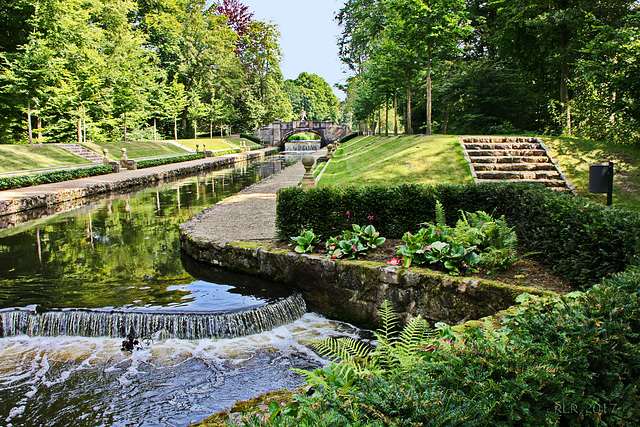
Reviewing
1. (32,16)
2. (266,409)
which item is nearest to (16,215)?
(266,409)

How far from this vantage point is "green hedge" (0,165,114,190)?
17.4 meters

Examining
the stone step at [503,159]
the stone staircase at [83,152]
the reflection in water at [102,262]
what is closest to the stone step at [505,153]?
the stone step at [503,159]

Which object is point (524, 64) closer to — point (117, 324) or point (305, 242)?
point (305, 242)

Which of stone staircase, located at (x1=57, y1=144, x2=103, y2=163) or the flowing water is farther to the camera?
stone staircase, located at (x1=57, y1=144, x2=103, y2=163)

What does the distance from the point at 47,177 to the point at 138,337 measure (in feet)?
55.7

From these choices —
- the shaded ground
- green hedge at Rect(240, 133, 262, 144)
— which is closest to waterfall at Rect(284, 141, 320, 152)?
green hedge at Rect(240, 133, 262, 144)

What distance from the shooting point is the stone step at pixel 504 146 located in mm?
13606

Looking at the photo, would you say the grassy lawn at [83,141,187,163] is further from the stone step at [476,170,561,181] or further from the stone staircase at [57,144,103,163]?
the stone step at [476,170,561,181]

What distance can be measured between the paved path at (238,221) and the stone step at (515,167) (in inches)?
246

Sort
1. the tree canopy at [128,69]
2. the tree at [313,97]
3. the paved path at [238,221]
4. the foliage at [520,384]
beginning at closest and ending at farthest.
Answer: the foliage at [520,384] < the paved path at [238,221] < the tree canopy at [128,69] < the tree at [313,97]

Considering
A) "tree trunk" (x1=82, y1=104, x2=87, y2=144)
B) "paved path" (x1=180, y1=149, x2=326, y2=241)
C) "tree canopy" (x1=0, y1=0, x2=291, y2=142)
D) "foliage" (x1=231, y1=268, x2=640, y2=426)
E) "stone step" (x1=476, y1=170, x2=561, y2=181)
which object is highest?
"tree canopy" (x1=0, y1=0, x2=291, y2=142)

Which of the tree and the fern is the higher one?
the tree

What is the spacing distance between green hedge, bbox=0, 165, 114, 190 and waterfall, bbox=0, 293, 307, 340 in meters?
13.9

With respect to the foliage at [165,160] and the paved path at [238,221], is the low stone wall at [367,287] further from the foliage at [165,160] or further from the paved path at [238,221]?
the foliage at [165,160]
